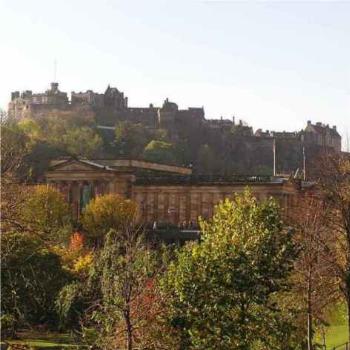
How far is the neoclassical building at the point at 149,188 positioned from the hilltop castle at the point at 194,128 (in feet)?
156

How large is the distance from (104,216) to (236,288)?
40.4 meters

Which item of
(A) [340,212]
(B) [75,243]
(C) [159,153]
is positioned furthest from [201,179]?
(A) [340,212]

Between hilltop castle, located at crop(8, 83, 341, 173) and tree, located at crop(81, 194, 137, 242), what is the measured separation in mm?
61369

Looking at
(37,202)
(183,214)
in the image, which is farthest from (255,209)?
(183,214)

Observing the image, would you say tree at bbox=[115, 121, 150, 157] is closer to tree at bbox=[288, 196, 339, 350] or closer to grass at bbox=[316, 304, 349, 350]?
grass at bbox=[316, 304, 349, 350]

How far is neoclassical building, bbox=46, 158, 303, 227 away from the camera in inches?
2886

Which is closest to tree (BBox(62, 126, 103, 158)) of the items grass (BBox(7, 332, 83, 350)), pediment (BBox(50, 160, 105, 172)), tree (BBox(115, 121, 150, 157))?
tree (BBox(115, 121, 150, 157))

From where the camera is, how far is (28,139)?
3406 inches

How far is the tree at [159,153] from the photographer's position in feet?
327

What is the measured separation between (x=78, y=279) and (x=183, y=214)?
35.8 m

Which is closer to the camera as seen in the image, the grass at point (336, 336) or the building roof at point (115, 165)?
the grass at point (336, 336)

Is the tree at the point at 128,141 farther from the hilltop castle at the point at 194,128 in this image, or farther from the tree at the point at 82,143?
the hilltop castle at the point at 194,128

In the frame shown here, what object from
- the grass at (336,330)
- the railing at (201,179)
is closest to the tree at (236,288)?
the grass at (336,330)

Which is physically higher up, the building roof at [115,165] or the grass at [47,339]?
the building roof at [115,165]
